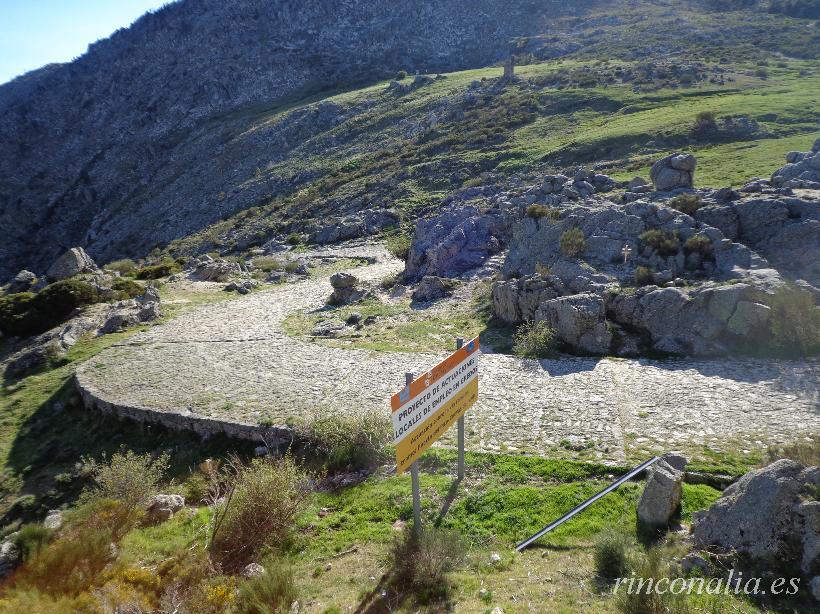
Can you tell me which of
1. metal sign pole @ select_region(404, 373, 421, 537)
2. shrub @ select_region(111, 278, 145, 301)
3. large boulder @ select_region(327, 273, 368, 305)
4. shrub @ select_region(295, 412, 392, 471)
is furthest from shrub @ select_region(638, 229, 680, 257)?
shrub @ select_region(111, 278, 145, 301)

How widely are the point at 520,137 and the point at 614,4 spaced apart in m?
80.3

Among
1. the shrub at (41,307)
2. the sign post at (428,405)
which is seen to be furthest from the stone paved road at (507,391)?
the shrub at (41,307)

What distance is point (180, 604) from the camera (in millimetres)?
6867

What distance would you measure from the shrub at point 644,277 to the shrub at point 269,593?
14.1 metres

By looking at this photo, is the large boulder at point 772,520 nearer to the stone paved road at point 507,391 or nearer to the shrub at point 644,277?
the stone paved road at point 507,391

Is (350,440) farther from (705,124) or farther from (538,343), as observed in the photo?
(705,124)

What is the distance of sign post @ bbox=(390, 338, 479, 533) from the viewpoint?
682cm

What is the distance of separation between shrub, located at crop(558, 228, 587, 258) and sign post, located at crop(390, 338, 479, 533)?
12150 mm

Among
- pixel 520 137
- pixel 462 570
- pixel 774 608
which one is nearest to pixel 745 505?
pixel 774 608

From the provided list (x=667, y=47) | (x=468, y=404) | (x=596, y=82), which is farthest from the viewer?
(x=667, y=47)

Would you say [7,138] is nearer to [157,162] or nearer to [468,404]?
[157,162]

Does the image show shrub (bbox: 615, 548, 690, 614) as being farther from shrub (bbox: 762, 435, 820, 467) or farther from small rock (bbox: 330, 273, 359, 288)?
small rock (bbox: 330, 273, 359, 288)

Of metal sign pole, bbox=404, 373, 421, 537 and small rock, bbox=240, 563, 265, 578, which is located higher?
metal sign pole, bbox=404, 373, 421, 537

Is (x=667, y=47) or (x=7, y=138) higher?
(x=7, y=138)
